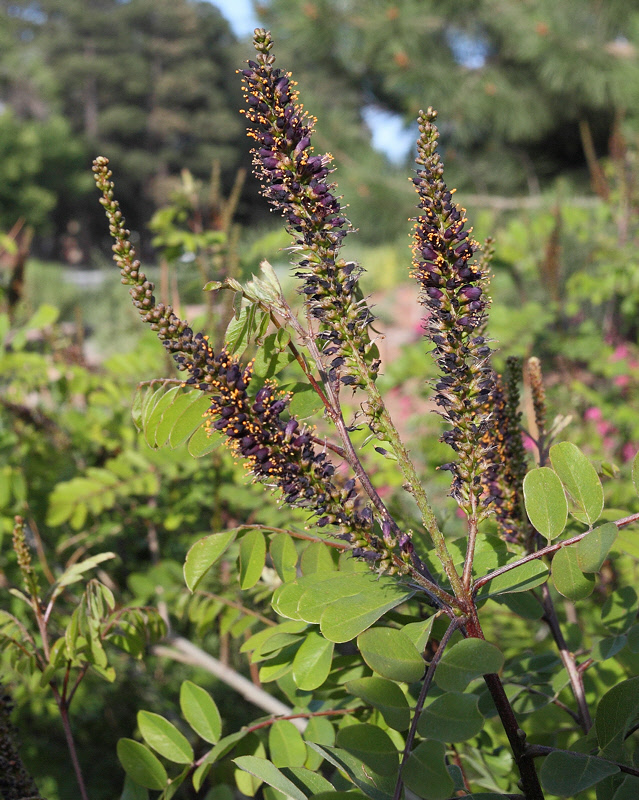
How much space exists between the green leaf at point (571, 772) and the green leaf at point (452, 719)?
0.38 feet

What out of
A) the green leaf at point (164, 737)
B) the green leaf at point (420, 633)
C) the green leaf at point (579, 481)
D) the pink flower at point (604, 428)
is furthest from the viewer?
the pink flower at point (604, 428)

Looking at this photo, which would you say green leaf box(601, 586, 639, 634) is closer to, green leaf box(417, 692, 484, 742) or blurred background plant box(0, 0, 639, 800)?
blurred background plant box(0, 0, 639, 800)

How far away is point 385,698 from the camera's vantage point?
0.73 m

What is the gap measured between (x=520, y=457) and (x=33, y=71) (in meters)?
40.7

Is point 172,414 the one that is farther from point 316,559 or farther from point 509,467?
point 509,467

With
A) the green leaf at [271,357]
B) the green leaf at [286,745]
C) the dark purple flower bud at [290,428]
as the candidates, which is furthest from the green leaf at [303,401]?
the green leaf at [286,745]

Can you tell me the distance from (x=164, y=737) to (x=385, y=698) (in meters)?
0.44

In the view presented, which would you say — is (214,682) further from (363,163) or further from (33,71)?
(33,71)

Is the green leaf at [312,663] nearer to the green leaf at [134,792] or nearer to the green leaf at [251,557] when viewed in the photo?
the green leaf at [251,557]

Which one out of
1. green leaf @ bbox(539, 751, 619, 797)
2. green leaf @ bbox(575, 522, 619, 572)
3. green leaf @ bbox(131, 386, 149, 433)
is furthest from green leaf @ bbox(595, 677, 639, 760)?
green leaf @ bbox(131, 386, 149, 433)

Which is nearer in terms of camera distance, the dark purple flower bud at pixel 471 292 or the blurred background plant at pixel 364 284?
the dark purple flower bud at pixel 471 292

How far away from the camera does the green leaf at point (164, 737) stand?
979mm

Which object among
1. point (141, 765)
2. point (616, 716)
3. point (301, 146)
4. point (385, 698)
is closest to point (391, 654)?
point (385, 698)

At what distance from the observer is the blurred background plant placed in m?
2.03
